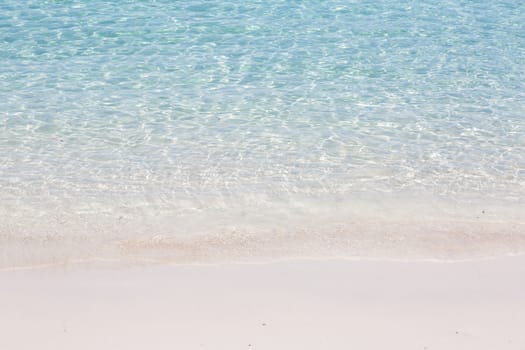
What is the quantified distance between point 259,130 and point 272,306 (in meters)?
3.48

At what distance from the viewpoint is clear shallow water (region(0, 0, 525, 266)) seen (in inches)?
268

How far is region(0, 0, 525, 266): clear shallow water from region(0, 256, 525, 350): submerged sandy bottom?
1.00 feet

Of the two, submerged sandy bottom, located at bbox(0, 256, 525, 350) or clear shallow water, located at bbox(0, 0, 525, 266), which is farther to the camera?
clear shallow water, located at bbox(0, 0, 525, 266)

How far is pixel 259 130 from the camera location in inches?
348

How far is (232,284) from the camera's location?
600 cm

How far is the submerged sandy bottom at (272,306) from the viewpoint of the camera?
5.29 metres

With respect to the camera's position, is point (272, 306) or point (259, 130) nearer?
point (272, 306)

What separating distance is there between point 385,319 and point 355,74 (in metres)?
5.50

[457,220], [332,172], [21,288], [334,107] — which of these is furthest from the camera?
[334,107]

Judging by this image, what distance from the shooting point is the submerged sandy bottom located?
17.4 ft

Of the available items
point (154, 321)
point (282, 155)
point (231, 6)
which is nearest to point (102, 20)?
point (231, 6)

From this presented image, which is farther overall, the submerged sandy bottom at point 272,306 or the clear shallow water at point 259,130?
the clear shallow water at point 259,130

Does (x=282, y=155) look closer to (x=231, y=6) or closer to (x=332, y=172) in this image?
(x=332, y=172)

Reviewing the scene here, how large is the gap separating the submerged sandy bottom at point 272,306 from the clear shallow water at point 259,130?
12.0 inches
